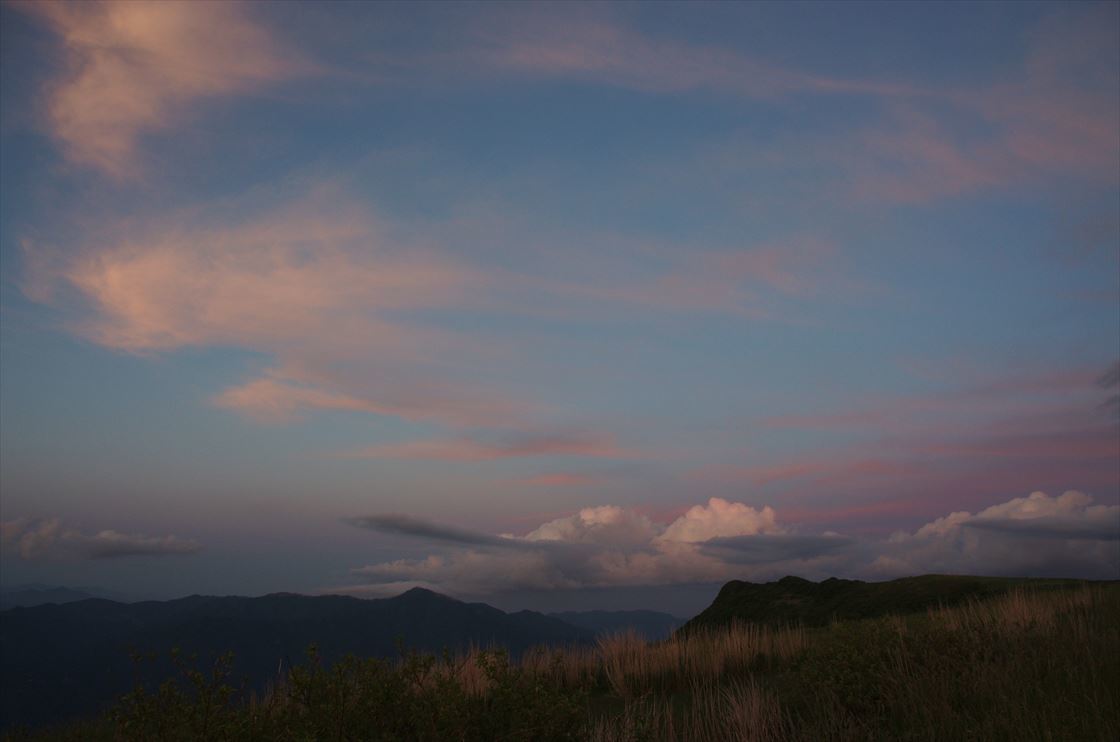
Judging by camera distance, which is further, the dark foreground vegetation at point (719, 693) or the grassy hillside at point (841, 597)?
the grassy hillside at point (841, 597)

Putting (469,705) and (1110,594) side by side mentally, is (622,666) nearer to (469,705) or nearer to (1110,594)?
(469,705)

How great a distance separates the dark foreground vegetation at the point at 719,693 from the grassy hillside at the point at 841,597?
16.9 feet

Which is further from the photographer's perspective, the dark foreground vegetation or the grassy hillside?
the grassy hillside

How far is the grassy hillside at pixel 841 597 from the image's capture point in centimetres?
2791

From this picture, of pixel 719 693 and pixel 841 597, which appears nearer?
pixel 719 693

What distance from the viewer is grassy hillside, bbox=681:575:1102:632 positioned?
91.6 feet

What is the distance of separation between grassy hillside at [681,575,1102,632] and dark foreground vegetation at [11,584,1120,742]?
5.15 metres

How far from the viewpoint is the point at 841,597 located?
35.1 metres

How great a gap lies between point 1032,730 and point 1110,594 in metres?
16.9

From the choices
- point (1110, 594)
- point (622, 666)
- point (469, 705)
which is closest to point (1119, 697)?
point (469, 705)

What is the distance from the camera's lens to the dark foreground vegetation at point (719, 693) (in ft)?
21.3

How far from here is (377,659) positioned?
704 centimetres

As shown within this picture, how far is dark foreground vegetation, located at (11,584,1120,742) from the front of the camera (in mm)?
6488

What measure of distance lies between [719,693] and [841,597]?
2690cm
